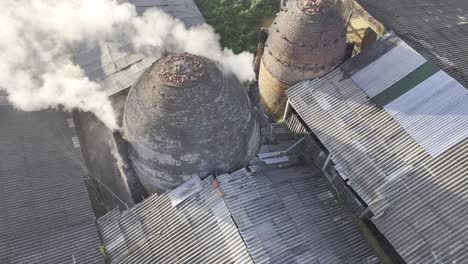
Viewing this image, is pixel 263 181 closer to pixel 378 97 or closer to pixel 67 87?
pixel 378 97

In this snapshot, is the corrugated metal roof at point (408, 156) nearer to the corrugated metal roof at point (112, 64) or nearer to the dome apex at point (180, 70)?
the dome apex at point (180, 70)

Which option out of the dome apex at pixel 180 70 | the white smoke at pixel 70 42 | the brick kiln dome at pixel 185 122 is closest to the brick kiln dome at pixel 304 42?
the brick kiln dome at pixel 185 122

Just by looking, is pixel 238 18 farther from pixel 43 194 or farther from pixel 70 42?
pixel 43 194

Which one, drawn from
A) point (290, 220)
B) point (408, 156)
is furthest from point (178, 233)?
point (408, 156)

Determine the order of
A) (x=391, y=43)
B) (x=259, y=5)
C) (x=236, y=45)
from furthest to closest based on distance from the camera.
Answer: (x=259, y=5) < (x=236, y=45) < (x=391, y=43)

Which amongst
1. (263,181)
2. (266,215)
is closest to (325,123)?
(263,181)

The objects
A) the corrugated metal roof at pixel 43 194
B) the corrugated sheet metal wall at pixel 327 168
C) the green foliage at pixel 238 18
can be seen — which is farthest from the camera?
the green foliage at pixel 238 18

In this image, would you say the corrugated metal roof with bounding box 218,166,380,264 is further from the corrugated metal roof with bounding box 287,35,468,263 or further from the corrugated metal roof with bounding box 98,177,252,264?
the corrugated metal roof with bounding box 287,35,468,263
